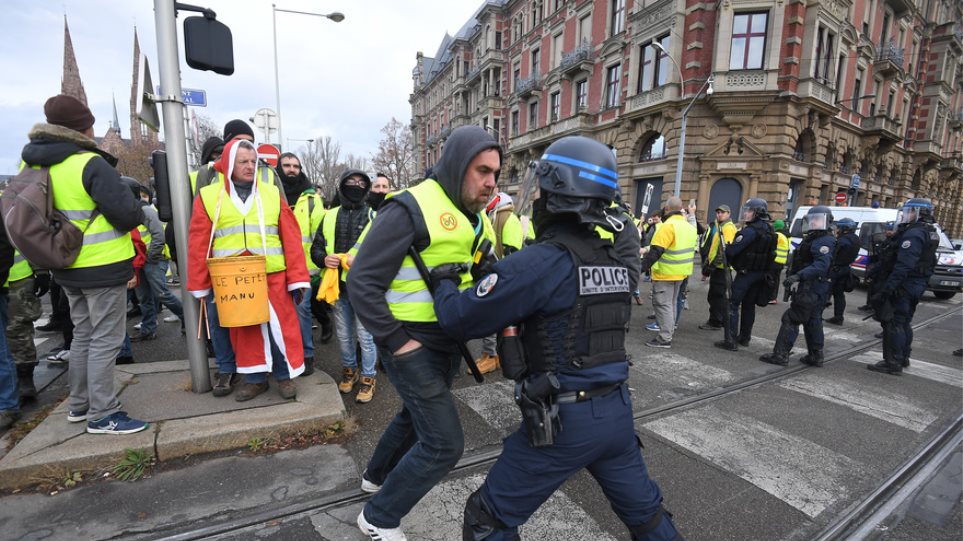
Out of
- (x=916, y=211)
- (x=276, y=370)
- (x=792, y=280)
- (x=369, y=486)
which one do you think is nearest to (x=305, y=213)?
(x=276, y=370)

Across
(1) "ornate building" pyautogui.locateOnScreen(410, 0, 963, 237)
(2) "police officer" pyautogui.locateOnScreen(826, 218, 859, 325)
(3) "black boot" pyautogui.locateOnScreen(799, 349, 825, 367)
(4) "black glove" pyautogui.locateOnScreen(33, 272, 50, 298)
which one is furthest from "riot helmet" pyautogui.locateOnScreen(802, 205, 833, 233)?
(1) "ornate building" pyautogui.locateOnScreen(410, 0, 963, 237)

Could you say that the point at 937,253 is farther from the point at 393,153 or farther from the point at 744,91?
the point at 393,153

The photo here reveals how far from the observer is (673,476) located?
2.92 metres

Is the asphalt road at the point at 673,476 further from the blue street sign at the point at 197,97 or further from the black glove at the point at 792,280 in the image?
the blue street sign at the point at 197,97

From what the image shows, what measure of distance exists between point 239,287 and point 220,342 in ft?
2.40

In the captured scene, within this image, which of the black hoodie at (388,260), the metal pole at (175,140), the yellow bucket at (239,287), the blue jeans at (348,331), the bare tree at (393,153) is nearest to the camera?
the black hoodie at (388,260)

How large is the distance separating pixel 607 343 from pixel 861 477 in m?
2.82

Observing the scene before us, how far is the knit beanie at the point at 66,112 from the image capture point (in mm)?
2730

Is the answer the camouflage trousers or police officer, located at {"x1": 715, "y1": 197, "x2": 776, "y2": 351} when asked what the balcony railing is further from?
the camouflage trousers

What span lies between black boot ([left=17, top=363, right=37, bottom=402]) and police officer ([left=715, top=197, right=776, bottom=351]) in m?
7.55

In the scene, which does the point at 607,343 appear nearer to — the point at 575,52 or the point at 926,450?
the point at 926,450

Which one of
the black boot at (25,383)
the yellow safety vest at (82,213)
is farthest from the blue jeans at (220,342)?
the black boot at (25,383)

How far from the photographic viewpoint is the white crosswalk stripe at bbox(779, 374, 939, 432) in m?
4.08

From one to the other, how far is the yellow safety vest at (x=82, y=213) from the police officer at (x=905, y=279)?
309 inches
